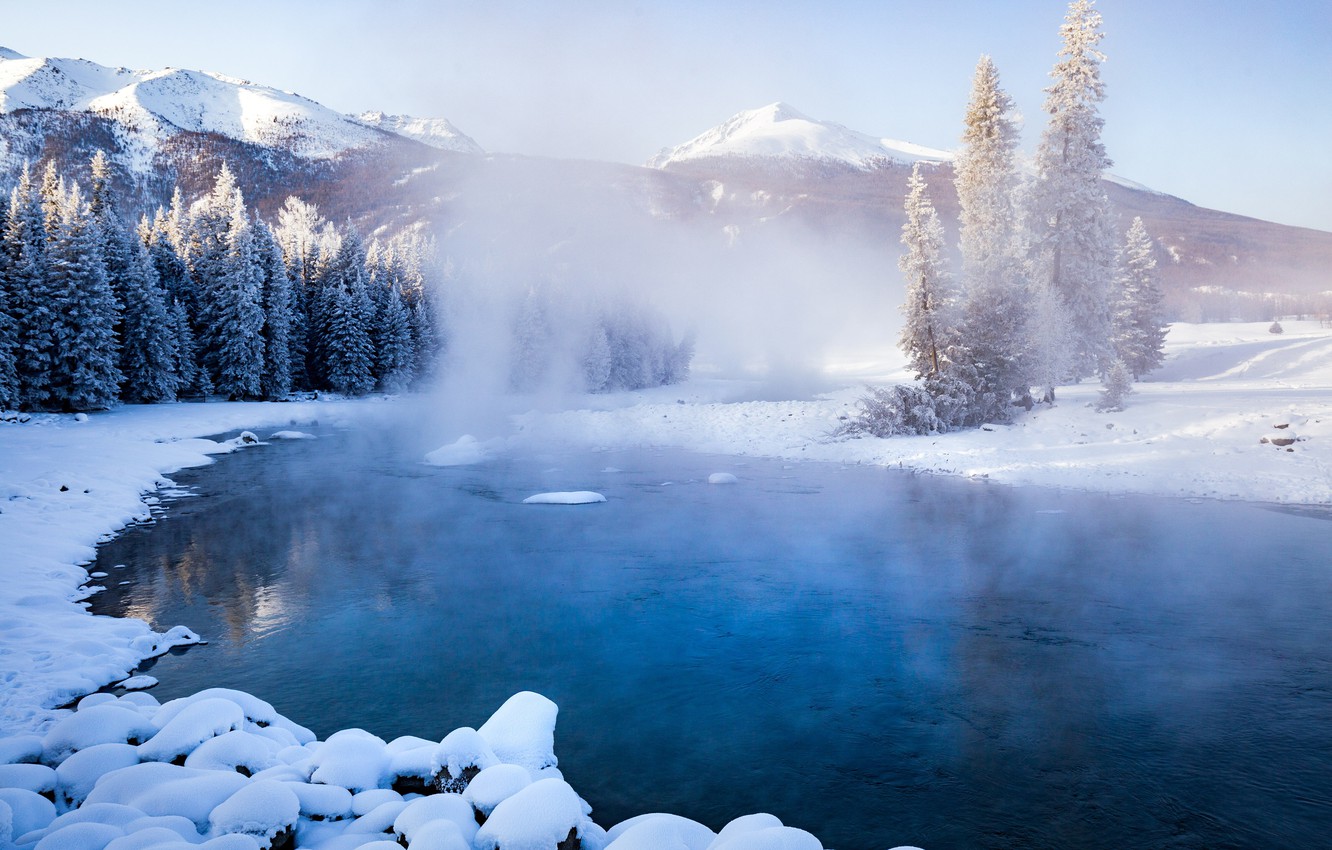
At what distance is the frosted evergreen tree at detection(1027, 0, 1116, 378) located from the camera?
29453 mm

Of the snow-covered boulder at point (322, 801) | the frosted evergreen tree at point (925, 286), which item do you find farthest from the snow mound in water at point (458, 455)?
the snow-covered boulder at point (322, 801)

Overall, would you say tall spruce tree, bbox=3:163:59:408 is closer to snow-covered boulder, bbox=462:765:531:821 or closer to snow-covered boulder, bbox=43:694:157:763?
snow-covered boulder, bbox=43:694:157:763

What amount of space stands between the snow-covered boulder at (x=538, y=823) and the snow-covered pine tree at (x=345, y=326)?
61.2 metres

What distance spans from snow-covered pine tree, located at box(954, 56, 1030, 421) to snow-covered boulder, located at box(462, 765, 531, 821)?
28053 millimetres

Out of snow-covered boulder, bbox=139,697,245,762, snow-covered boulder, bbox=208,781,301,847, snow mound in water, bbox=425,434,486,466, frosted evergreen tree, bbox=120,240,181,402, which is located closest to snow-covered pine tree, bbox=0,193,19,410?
frosted evergreen tree, bbox=120,240,181,402

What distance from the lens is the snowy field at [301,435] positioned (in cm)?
573

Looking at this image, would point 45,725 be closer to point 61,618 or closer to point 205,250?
point 61,618

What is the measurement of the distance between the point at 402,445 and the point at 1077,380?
38388 mm

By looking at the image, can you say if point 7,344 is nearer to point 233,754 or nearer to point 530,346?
point 530,346

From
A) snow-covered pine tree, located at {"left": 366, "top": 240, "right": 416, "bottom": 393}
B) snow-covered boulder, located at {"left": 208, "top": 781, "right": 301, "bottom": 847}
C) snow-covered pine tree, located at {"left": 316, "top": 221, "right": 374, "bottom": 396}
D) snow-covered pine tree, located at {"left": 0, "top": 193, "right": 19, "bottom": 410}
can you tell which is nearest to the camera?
snow-covered boulder, located at {"left": 208, "top": 781, "right": 301, "bottom": 847}

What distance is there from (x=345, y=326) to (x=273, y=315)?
670cm

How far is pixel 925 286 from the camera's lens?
30.8 meters

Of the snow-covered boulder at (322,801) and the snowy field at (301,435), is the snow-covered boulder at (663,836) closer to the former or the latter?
the snowy field at (301,435)

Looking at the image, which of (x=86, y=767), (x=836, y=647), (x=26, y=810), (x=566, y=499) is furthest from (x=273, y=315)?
(x=26, y=810)
